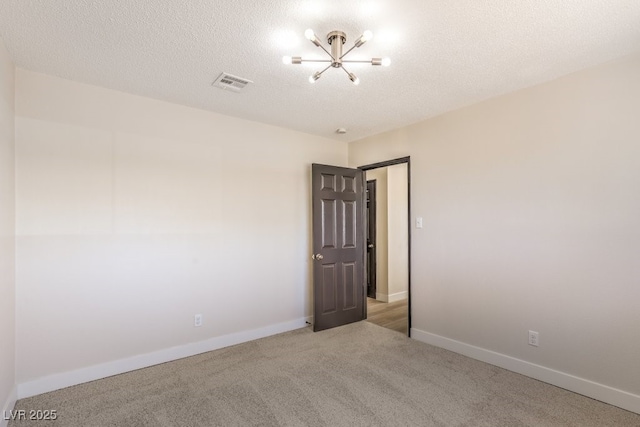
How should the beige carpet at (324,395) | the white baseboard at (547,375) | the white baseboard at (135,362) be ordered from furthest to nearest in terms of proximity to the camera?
the white baseboard at (135,362)
the white baseboard at (547,375)
the beige carpet at (324,395)

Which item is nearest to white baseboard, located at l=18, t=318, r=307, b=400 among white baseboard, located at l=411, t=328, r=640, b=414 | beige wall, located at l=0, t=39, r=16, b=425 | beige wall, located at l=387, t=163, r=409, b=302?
beige wall, located at l=0, t=39, r=16, b=425

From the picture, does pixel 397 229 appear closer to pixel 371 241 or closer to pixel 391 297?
pixel 371 241

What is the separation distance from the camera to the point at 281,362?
3023 millimetres

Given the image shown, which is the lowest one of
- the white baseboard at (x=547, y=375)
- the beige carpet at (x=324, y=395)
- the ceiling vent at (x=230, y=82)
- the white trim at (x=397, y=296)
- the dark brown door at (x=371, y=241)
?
the white trim at (x=397, y=296)

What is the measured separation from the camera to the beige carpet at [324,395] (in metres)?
2.14

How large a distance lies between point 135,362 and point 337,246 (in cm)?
249

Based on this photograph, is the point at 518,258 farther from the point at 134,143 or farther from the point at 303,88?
the point at 134,143

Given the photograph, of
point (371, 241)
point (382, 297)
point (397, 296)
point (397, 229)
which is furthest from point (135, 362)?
point (397, 229)

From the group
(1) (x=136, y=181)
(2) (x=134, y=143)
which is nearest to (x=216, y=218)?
(1) (x=136, y=181)

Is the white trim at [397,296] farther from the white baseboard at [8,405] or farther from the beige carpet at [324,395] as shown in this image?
the white baseboard at [8,405]

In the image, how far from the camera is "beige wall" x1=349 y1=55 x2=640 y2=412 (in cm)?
229

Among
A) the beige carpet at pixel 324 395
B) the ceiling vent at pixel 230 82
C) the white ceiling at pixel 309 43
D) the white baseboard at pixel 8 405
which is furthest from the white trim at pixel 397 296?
the white baseboard at pixel 8 405

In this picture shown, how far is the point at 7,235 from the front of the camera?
2193mm

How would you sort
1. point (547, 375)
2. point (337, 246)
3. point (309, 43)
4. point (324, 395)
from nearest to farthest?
1. point (309, 43)
2. point (324, 395)
3. point (547, 375)
4. point (337, 246)
